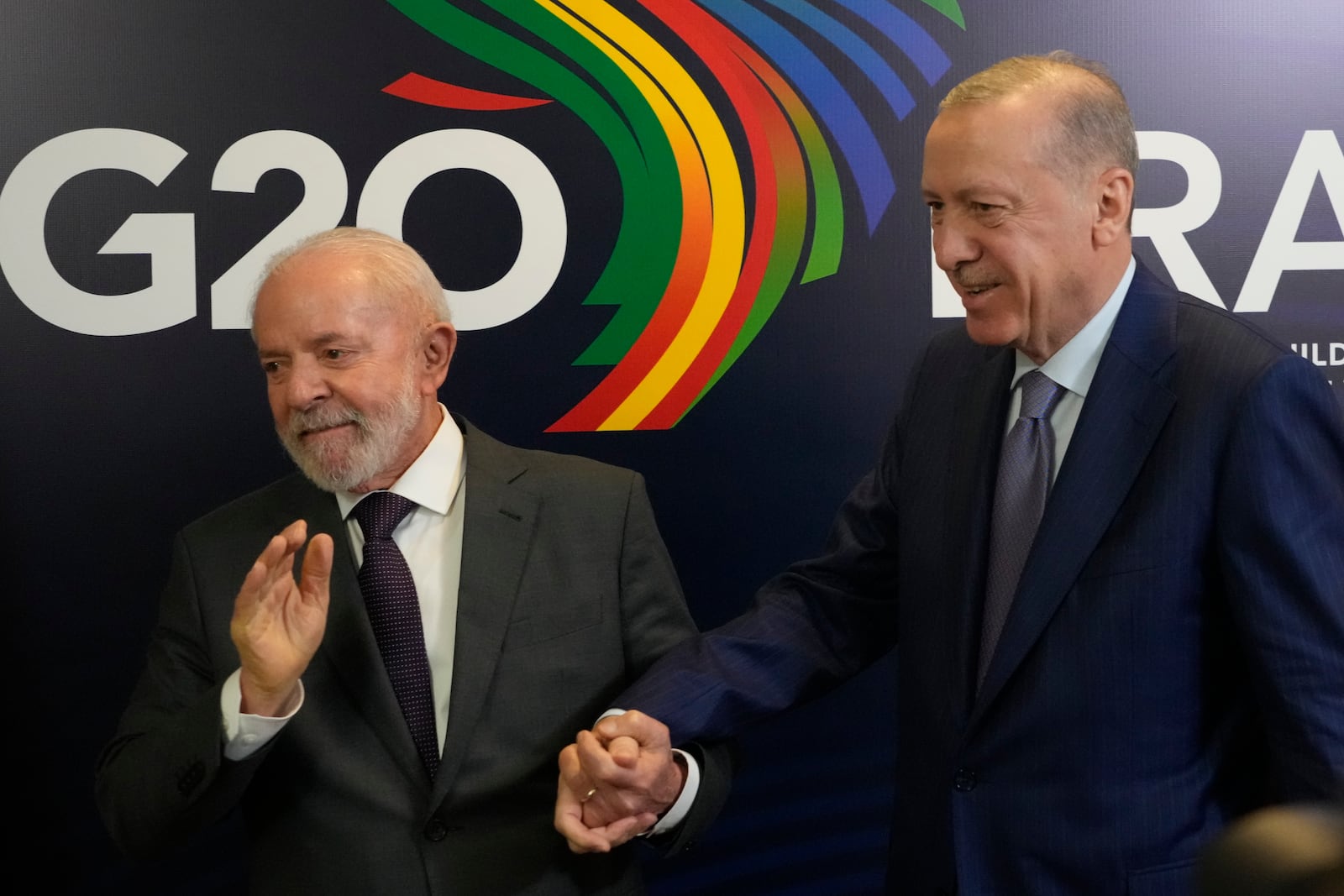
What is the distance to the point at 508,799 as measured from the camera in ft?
7.46

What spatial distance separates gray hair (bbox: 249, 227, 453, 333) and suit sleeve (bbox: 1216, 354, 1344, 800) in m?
1.38

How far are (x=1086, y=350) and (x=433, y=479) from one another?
112cm

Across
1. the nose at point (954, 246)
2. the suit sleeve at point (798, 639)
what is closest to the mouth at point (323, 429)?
the suit sleeve at point (798, 639)

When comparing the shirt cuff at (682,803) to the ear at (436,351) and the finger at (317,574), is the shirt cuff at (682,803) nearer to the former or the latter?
the finger at (317,574)

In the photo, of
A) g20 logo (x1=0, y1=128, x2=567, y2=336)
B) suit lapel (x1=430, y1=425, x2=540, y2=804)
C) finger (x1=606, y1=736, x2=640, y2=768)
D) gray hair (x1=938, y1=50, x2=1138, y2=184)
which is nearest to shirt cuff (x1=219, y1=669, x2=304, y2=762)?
suit lapel (x1=430, y1=425, x2=540, y2=804)

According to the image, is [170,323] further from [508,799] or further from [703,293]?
[508,799]

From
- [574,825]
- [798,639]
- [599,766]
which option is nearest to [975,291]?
[798,639]

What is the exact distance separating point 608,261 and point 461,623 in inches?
47.4

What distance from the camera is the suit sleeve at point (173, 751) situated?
2115 mm

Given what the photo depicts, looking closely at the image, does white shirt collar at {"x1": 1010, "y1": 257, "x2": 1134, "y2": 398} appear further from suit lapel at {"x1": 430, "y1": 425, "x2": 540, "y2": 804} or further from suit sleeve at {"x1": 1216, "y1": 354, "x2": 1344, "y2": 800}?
suit lapel at {"x1": 430, "y1": 425, "x2": 540, "y2": 804}

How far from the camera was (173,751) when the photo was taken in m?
2.14

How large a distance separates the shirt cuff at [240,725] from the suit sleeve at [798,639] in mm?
545

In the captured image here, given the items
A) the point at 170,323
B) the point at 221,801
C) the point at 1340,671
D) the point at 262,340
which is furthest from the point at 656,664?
the point at 170,323

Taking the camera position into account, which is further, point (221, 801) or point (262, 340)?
point (262, 340)
